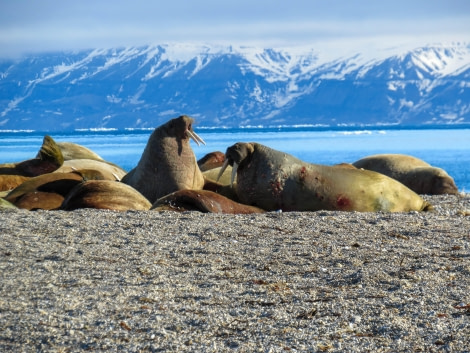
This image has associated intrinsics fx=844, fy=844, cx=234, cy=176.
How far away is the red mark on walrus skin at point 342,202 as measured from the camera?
8.53 m

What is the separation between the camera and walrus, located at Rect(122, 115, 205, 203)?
959 centimetres

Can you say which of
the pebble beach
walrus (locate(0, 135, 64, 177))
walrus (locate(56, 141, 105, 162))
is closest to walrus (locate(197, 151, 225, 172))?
walrus (locate(0, 135, 64, 177))

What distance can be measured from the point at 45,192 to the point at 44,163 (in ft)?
7.58

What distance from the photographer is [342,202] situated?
8.54 meters

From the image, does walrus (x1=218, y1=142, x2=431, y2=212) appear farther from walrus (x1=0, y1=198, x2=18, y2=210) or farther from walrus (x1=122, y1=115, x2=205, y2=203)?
walrus (x1=0, y1=198, x2=18, y2=210)

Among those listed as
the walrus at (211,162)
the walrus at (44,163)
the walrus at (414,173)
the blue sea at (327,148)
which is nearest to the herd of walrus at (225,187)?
the walrus at (44,163)

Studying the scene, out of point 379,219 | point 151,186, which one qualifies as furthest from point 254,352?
point 151,186

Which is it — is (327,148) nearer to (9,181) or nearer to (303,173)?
(9,181)

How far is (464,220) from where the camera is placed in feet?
24.3

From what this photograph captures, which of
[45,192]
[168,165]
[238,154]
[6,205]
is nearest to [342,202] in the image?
[238,154]

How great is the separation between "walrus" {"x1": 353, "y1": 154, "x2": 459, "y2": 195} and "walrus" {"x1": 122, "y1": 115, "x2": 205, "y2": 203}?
3840mm

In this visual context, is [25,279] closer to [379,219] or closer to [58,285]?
[58,285]

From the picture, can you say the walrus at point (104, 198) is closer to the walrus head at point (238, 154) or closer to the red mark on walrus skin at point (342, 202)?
the walrus head at point (238, 154)

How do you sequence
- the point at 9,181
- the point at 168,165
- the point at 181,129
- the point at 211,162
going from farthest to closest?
the point at 211,162 → the point at 9,181 → the point at 181,129 → the point at 168,165
